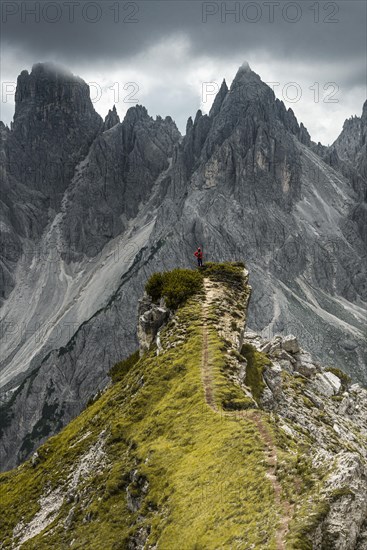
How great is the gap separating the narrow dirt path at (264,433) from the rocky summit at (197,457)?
0.16ft

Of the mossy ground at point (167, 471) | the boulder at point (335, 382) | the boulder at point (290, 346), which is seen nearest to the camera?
the mossy ground at point (167, 471)

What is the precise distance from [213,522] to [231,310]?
20576mm

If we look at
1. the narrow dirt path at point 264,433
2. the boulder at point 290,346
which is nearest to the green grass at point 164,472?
the narrow dirt path at point 264,433

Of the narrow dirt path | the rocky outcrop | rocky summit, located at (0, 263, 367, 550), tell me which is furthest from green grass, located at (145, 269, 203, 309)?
the narrow dirt path

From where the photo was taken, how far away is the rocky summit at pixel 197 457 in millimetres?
13938

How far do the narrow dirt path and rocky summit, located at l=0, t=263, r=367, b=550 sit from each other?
0.05 m

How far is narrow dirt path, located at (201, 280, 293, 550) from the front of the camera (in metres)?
13.3

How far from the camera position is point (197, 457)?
18922 mm

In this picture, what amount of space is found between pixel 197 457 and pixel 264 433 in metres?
2.60

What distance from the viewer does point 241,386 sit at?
25.4 meters

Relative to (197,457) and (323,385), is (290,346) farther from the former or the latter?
(197,457)

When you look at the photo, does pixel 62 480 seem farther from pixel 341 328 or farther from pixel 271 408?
pixel 341 328

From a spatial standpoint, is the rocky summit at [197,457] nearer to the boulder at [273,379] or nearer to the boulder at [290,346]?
the boulder at [273,379]

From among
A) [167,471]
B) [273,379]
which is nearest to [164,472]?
[167,471]
